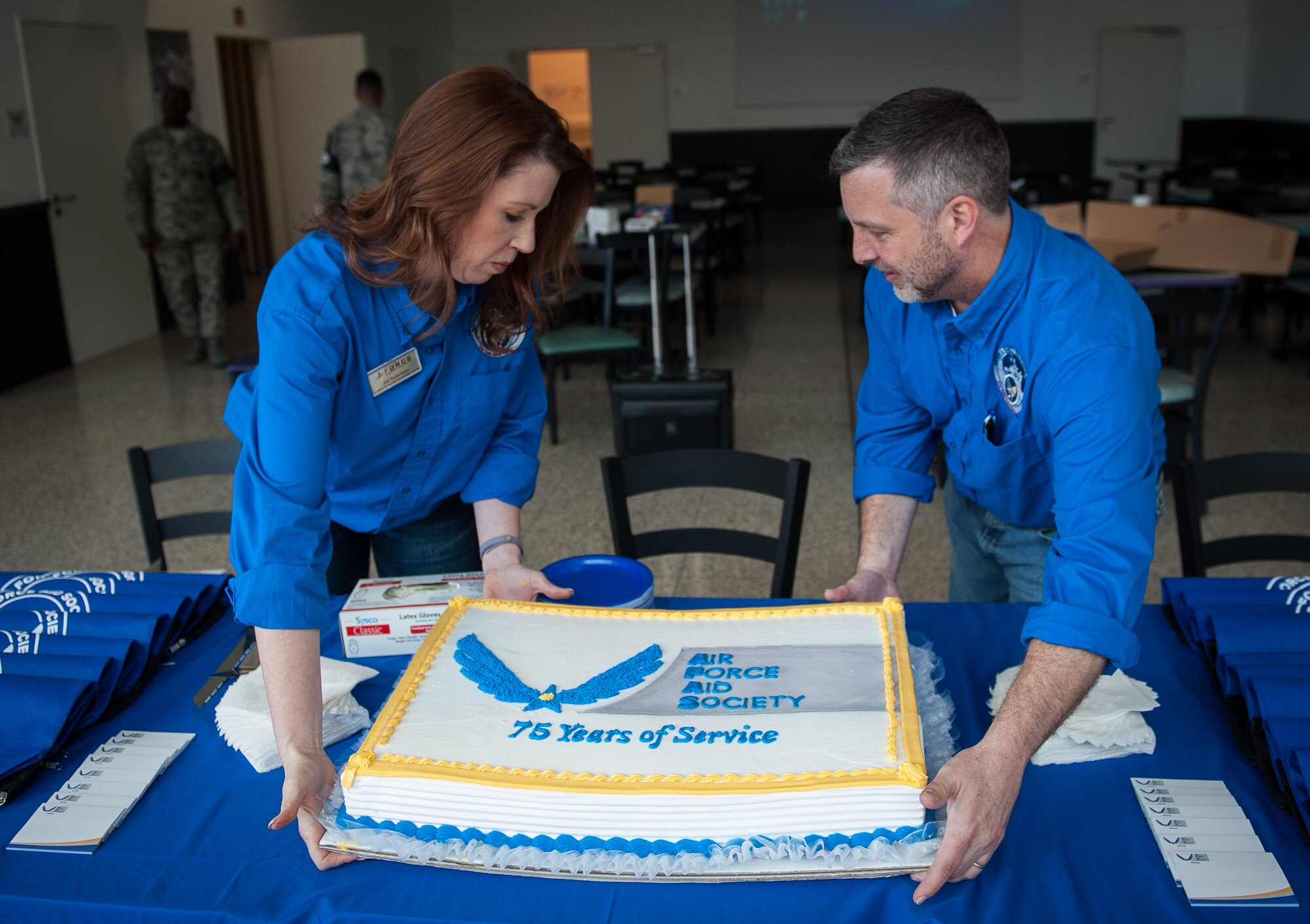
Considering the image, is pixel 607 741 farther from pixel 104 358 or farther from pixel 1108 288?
pixel 104 358

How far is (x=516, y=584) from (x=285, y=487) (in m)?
0.38

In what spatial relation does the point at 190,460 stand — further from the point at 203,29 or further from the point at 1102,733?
the point at 203,29

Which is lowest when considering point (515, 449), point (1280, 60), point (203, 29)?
point (515, 449)

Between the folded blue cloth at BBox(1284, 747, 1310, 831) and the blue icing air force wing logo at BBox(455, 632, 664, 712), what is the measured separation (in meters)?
0.62

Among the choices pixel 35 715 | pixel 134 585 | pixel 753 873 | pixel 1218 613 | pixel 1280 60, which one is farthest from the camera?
pixel 1280 60

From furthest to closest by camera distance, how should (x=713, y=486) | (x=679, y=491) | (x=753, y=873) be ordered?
(x=679, y=491), (x=713, y=486), (x=753, y=873)

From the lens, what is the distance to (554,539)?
141 inches

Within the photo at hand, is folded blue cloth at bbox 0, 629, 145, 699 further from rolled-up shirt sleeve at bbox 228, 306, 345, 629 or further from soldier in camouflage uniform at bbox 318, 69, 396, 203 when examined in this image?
soldier in camouflage uniform at bbox 318, 69, 396, 203

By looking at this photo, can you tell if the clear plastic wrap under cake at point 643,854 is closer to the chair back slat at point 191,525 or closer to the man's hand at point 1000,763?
the man's hand at point 1000,763

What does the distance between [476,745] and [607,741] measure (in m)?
0.12

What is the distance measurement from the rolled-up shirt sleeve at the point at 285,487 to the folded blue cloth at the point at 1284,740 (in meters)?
0.97

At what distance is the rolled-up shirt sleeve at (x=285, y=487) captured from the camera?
107 cm

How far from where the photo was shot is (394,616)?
1.37 m

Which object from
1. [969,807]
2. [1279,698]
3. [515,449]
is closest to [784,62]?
[515,449]
